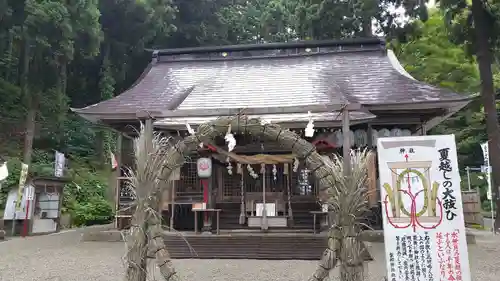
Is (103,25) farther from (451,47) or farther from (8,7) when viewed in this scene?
(451,47)

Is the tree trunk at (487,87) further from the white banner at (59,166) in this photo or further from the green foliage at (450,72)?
the white banner at (59,166)

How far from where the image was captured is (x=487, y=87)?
41.5 ft

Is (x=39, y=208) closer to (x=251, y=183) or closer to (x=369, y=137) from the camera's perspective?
(x=251, y=183)

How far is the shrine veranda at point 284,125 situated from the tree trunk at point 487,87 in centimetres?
261

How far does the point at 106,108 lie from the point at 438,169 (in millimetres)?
9144

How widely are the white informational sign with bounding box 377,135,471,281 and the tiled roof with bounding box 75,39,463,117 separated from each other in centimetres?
527

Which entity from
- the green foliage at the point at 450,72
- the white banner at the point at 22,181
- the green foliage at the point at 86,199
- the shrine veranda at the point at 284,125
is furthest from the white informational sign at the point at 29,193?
the green foliage at the point at 450,72

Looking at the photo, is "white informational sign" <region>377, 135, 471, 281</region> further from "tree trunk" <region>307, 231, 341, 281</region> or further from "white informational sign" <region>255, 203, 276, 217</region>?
"white informational sign" <region>255, 203, 276, 217</region>

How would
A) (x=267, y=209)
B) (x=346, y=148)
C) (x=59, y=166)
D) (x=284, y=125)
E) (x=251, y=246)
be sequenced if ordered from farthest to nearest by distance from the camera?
(x=59, y=166) < (x=267, y=209) < (x=251, y=246) < (x=284, y=125) < (x=346, y=148)

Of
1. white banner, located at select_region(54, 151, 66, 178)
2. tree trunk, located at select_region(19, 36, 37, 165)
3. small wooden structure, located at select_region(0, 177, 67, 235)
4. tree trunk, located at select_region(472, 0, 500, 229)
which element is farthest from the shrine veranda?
tree trunk, located at select_region(19, 36, 37, 165)

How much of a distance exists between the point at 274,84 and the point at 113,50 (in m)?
14.0

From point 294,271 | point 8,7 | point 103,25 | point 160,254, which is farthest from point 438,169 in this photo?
point 103,25

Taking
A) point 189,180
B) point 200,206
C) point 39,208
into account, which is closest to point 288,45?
point 189,180

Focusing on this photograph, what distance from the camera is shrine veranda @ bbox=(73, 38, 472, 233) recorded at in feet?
31.4
